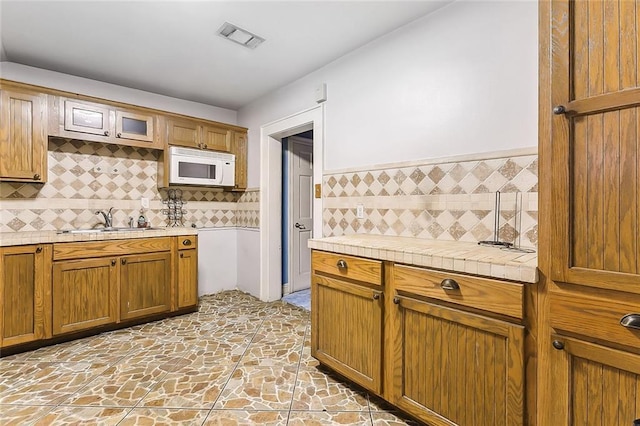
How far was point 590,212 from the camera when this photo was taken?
3.32ft

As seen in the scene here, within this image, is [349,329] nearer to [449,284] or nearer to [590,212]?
[449,284]

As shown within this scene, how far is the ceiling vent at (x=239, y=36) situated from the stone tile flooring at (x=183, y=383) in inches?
98.5

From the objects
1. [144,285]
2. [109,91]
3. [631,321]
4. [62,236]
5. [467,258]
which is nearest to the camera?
[631,321]

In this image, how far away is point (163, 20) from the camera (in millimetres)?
2156

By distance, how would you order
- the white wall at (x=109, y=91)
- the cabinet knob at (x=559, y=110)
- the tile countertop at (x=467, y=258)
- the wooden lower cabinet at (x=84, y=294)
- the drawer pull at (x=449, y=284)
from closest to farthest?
the cabinet knob at (x=559, y=110)
the tile countertop at (x=467, y=258)
the drawer pull at (x=449, y=284)
the wooden lower cabinet at (x=84, y=294)
the white wall at (x=109, y=91)

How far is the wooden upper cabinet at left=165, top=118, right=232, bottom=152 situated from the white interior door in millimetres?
867

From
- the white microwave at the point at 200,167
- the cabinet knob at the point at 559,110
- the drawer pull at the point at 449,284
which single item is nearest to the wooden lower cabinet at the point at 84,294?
the white microwave at the point at 200,167

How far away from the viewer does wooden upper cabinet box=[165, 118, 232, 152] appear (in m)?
3.40

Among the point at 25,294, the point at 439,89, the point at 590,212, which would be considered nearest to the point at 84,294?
the point at 25,294

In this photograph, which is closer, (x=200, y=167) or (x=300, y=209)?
(x=200, y=167)

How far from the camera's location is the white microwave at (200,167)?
3385mm

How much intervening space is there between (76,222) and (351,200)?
2820mm

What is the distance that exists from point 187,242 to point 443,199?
258 centimetres

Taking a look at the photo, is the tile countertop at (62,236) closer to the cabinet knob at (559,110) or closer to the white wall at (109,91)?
the white wall at (109,91)
